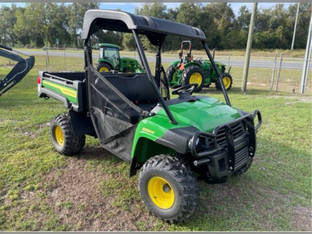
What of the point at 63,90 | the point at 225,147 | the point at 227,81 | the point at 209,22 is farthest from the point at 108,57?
the point at 209,22

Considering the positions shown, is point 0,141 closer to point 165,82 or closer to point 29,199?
point 29,199

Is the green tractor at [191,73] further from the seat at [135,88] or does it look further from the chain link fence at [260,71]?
the seat at [135,88]

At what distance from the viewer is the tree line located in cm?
3959

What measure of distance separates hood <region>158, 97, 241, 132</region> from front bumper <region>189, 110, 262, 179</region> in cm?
11

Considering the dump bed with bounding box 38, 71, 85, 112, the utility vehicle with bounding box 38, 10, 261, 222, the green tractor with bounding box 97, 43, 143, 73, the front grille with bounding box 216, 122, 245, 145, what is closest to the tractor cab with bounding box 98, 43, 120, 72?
the green tractor with bounding box 97, 43, 143, 73

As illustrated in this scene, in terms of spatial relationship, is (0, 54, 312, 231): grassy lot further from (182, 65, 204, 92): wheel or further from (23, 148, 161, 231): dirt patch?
(182, 65, 204, 92): wheel

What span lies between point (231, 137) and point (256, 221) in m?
0.91

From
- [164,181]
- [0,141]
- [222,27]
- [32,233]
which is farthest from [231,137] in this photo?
[222,27]

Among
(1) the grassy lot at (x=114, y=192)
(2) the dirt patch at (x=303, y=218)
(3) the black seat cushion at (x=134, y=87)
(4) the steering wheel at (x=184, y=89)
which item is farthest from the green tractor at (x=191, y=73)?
(2) the dirt patch at (x=303, y=218)

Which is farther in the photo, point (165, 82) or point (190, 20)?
point (190, 20)

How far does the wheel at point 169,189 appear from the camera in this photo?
2275mm

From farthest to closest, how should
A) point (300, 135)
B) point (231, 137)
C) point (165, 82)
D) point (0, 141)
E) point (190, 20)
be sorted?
point (190, 20) < point (300, 135) < point (0, 141) < point (165, 82) < point (231, 137)

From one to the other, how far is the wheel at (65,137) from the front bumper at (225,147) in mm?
2011

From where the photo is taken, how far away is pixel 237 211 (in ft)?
8.93
